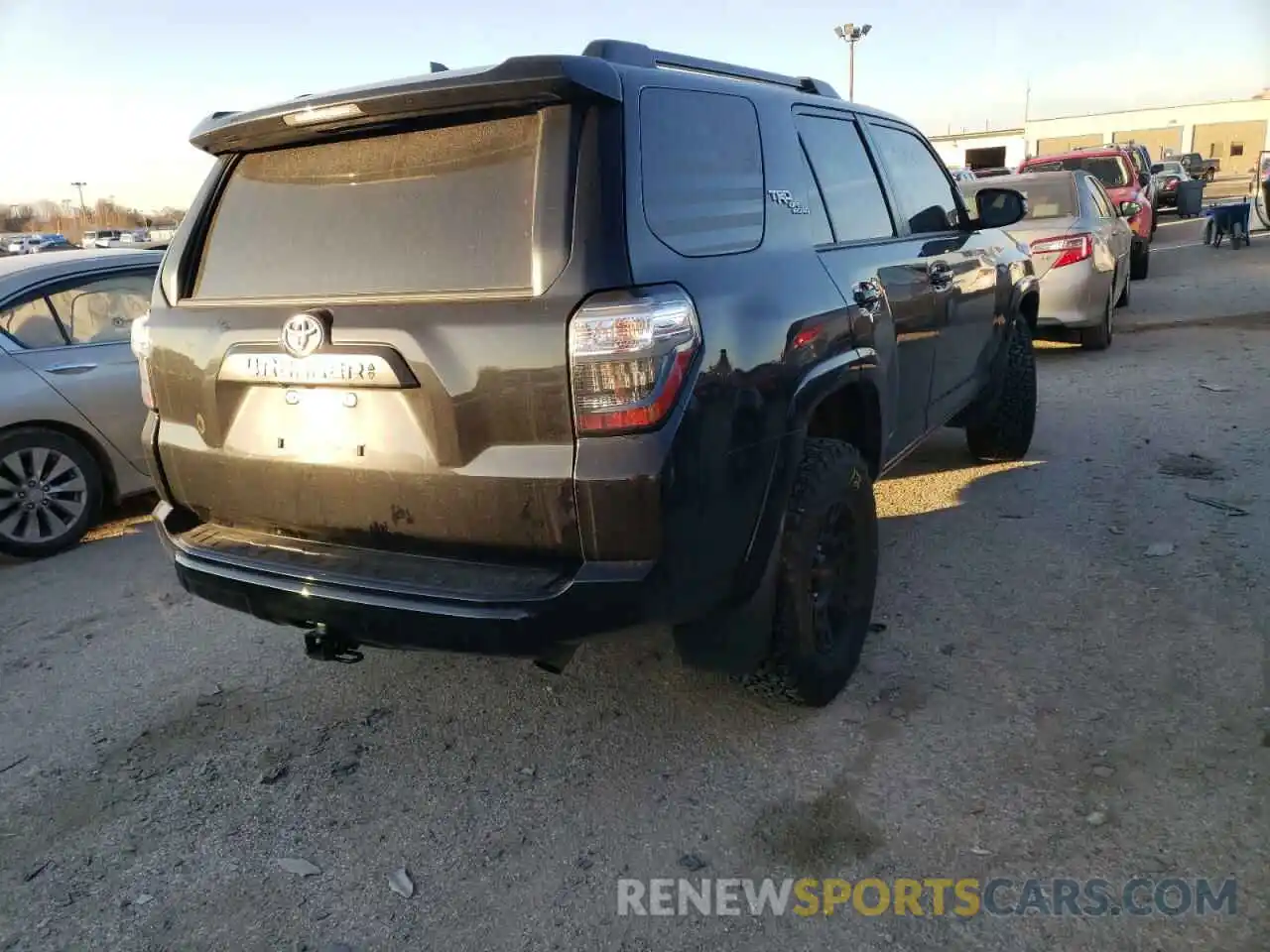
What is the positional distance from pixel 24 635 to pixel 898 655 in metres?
3.68

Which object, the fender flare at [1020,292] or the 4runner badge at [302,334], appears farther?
the fender flare at [1020,292]

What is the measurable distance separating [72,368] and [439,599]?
13.2 feet

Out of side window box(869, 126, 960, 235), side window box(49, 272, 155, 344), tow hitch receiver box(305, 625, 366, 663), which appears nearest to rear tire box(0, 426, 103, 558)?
side window box(49, 272, 155, 344)

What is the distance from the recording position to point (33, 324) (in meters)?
5.29

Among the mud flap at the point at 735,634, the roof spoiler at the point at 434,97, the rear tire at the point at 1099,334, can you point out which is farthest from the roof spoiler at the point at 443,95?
the rear tire at the point at 1099,334

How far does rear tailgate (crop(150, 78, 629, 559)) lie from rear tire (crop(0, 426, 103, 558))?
2.88 metres

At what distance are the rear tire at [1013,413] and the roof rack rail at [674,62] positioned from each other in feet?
8.11

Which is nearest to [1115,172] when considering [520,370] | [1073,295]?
[1073,295]

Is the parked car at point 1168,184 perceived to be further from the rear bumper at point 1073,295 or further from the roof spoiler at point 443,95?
the roof spoiler at point 443,95

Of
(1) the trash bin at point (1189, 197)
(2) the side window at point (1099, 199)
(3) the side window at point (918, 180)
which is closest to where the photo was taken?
(3) the side window at point (918, 180)

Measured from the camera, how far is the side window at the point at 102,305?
5.43 meters

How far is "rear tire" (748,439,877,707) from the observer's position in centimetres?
284

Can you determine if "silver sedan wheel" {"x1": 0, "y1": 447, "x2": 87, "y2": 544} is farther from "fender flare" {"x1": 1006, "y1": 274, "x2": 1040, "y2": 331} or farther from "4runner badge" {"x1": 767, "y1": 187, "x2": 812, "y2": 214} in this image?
"fender flare" {"x1": 1006, "y1": 274, "x2": 1040, "y2": 331}

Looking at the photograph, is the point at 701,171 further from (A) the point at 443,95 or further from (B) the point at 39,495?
(B) the point at 39,495
